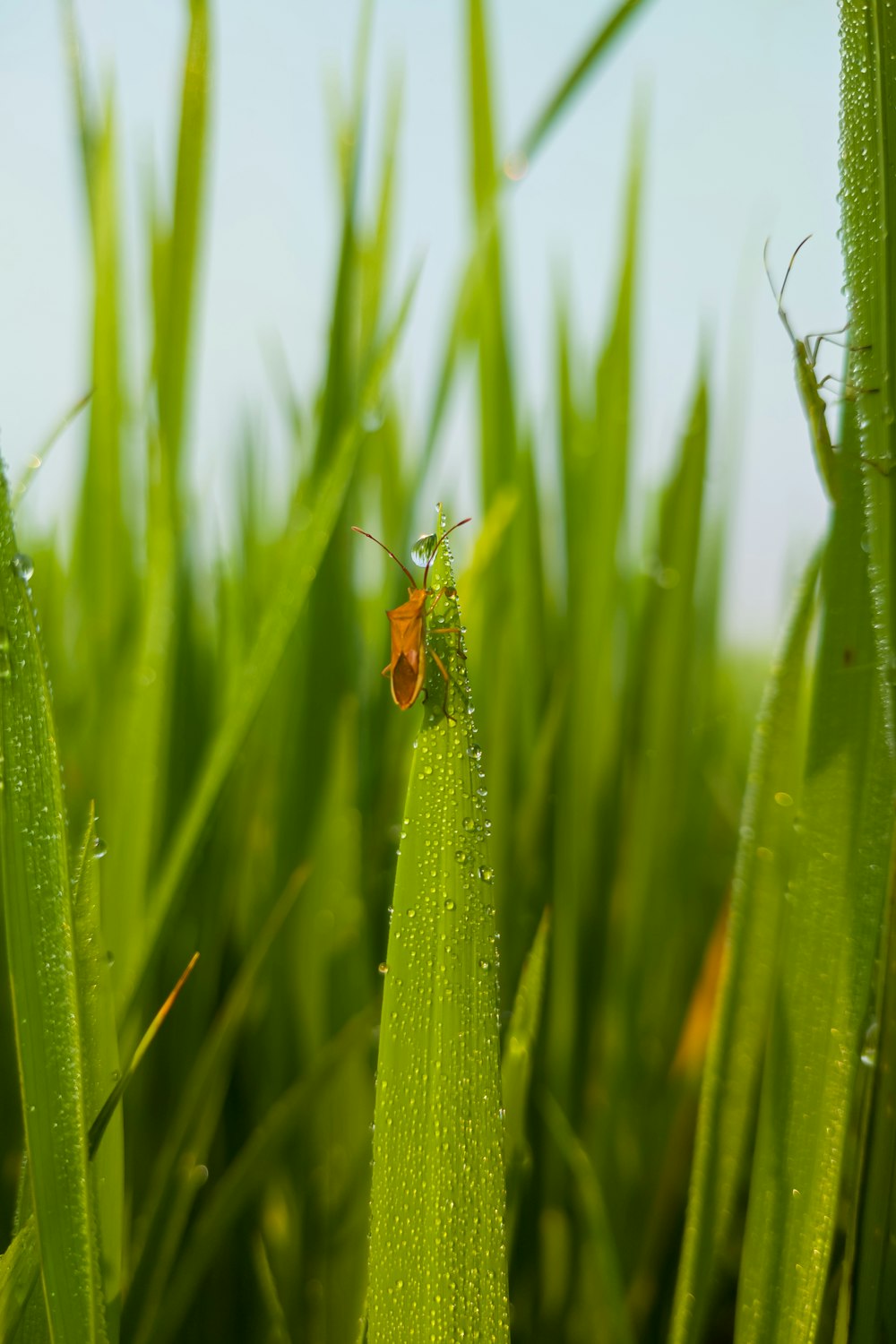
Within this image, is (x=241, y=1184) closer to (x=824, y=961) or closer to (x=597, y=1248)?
(x=597, y=1248)

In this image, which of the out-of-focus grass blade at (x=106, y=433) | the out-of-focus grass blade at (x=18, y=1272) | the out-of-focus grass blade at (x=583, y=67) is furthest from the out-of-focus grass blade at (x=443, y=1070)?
the out-of-focus grass blade at (x=106, y=433)

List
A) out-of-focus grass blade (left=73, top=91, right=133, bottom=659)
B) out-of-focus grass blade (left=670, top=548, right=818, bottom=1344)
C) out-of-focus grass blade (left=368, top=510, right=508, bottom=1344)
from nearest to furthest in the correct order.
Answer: out-of-focus grass blade (left=368, top=510, right=508, bottom=1344) → out-of-focus grass blade (left=670, top=548, right=818, bottom=1344) → out-of-focus grass blade (left=73, top=91, right=133, bottom=659)

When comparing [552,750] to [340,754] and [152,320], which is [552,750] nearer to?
[340,754]

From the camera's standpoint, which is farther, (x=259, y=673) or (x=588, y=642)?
(x=588, y=642)

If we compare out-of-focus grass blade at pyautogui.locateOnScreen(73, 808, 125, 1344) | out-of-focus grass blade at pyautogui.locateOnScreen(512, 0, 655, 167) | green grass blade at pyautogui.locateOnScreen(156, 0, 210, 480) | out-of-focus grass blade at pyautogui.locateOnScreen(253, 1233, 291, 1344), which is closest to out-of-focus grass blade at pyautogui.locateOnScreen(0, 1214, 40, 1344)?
out-of-focus grass blade at pyautogui.locateOnScreen(73, 808, 125, 1344)

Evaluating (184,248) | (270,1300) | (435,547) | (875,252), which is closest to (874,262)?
(875,252)

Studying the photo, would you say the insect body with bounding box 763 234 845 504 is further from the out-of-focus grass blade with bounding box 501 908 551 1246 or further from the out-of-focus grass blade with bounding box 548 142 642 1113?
the out-of-focus grass blade with bounding box 548 142 642 1113
